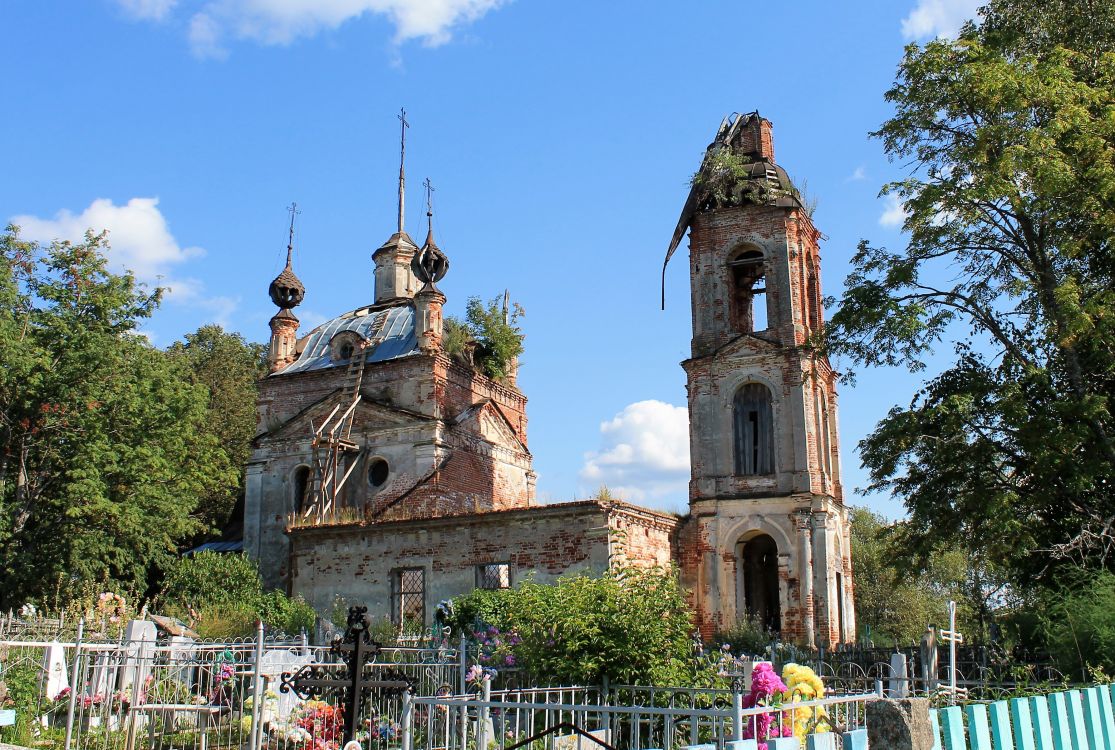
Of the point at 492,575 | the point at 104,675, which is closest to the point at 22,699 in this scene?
the point at 104,675

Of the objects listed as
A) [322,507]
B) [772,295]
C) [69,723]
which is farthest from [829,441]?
[69,723]

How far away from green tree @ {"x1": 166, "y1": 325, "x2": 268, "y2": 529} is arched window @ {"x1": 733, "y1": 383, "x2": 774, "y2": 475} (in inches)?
765

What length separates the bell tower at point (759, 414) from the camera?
894 inches

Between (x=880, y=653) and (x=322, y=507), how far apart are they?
16.6 meters

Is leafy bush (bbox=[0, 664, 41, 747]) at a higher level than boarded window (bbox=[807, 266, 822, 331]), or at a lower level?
lower

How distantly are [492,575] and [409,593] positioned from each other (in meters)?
2.26

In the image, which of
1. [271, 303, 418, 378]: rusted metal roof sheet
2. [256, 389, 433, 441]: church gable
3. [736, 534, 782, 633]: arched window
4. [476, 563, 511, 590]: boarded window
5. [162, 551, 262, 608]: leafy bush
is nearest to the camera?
[476, 563, 511, 590]: boarded window

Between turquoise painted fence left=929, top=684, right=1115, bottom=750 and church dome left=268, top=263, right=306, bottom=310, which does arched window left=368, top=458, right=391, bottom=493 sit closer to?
church dome left=268, top=263, right=306, bottom=310

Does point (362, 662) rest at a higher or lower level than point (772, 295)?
lower

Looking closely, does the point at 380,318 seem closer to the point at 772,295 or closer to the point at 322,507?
the point at 322,507

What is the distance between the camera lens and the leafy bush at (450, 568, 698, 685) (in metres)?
10.4

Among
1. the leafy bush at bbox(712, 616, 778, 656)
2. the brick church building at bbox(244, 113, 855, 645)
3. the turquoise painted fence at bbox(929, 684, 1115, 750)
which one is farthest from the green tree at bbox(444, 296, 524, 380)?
the turquoise painted fence at bbox(929, 684, 1115, 750)

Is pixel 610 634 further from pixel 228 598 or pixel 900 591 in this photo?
pixel 900 591

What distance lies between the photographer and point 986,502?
16406mm
